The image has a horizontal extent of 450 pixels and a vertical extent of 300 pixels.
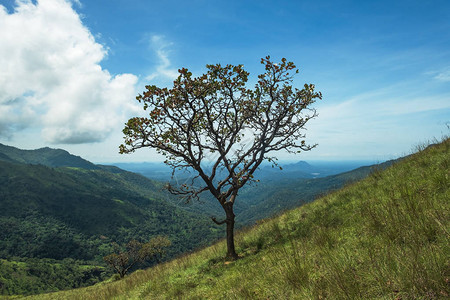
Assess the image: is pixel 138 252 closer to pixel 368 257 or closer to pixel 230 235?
pixel 230 235

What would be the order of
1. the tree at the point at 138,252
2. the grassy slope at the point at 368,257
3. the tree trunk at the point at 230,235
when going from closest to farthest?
the grassy slope at the point at 368,257 → the tree trunk at the point at 230,235 → the tree at the point at 138,252

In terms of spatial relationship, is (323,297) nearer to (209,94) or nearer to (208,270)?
(208,270)

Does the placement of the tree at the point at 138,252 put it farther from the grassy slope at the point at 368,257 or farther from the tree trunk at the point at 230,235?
the grassy slope at the point at 368,257

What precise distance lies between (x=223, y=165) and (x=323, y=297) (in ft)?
28.3

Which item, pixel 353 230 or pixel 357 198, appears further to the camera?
pixel 357 198

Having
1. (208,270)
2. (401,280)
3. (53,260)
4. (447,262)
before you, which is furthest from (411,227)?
(53,260)

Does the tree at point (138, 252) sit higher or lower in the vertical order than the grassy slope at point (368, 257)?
lower

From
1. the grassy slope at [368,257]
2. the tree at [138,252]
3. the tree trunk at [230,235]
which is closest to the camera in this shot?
the grassy slope at [368,257]

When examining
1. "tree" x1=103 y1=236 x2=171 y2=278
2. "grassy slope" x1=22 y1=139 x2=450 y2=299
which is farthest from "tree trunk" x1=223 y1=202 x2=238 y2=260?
"tree" x1=103 y1=236 x2=171 y2=278

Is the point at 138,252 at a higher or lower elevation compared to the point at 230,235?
lower

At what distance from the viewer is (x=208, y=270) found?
9617mm

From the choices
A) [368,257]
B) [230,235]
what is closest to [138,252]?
[230,235]

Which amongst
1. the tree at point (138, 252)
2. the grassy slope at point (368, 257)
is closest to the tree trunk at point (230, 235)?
the grassy slope at point (368, 257)

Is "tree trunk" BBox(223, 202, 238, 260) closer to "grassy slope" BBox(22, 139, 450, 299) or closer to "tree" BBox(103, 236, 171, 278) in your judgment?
"grassy slope" BBox(22, 139, 450, 299)
